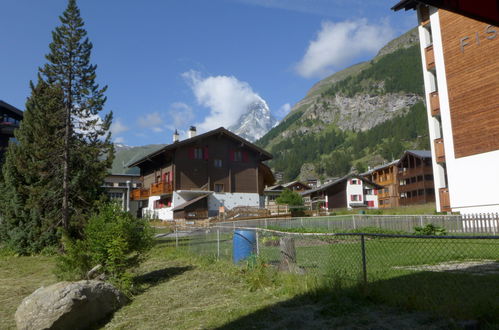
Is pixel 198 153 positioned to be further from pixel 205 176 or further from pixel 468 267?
pixel 468 267

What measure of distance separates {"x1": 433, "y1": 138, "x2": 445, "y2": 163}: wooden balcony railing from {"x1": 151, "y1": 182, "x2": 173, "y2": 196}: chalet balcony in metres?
27.5

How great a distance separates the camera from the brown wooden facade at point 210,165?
1742 inches

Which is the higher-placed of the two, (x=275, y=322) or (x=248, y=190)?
(x=248, y=190)

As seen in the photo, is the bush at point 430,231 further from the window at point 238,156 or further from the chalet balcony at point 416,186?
the chalet balcony at point 416,186

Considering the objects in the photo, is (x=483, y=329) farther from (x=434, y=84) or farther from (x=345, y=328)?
(x=434, y=84)

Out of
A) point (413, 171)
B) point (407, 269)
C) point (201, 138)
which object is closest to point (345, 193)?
point (413, 171)

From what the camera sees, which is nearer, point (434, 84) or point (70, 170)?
point (70, 170)

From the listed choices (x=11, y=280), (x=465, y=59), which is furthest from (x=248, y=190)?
(x=11, y=280)

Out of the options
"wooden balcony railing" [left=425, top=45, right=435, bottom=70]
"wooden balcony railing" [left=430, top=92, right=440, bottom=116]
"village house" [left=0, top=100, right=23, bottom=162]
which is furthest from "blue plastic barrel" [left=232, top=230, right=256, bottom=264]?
"village house" [left=0, top=100, right=23, bottom=162]

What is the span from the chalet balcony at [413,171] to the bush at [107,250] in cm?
6381

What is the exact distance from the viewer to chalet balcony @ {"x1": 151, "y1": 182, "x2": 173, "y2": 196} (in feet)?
144

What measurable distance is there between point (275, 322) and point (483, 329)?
288 cm

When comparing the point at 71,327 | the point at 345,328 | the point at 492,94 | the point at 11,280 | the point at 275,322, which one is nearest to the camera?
the point at 345,328

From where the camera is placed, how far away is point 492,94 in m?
22.9
